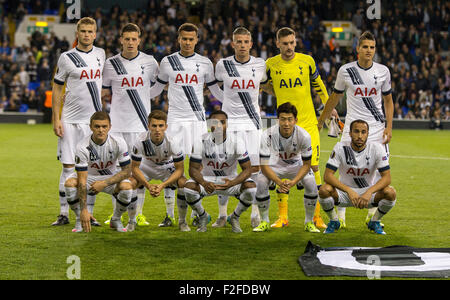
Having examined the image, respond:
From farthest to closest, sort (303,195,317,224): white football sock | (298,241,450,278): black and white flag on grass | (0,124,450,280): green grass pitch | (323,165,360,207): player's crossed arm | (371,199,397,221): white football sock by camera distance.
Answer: (303,195,317,224): white football sock
(371,199,397,221): white football sock
(323,165,360,207): player's crossed arm
(0,124,450,280): green grass pitch
(298,241,450,278): black and white flag on grass

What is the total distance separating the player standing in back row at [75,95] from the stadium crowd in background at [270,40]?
13.8 metres

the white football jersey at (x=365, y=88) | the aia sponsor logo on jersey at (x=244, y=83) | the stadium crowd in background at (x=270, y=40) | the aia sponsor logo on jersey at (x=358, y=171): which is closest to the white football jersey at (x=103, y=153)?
the aia sponsor logo on jersey at (x=244, y=83)

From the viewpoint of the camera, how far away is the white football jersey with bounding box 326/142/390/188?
736cm

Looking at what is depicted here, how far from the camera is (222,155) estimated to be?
7512 mm

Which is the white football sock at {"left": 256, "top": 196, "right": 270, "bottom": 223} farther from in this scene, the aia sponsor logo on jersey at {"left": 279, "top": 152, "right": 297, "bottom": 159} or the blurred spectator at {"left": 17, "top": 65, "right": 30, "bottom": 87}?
the blurred spectator at {"left": 17, "top": 65, "right": 30, "bottom": 87}

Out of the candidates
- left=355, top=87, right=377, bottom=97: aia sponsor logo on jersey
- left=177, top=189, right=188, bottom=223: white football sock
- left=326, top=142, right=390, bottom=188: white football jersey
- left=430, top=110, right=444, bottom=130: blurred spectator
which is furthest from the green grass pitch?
left=430, top=110, right=444, bottom=130: blurred spectator

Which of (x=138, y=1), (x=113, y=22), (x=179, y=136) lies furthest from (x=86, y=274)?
(x=138, y=1)

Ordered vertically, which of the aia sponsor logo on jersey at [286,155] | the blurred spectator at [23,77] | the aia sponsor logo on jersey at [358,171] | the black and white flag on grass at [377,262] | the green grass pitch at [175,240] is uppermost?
the blurred spectator at [23,77]

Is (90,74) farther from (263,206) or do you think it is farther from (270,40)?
(270,40)

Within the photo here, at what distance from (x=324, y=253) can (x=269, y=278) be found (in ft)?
2.84

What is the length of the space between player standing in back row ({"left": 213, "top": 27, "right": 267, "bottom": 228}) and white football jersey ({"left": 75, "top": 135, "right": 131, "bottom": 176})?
123 centimetres

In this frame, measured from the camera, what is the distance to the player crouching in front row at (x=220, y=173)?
7312mm

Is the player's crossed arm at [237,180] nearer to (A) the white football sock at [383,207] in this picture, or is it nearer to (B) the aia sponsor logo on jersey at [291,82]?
(B) the aia sponsor logo on jersey at [291,82]
